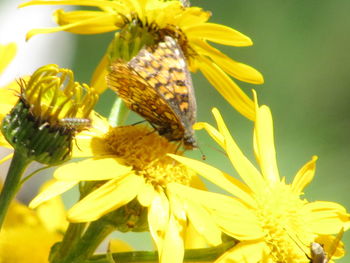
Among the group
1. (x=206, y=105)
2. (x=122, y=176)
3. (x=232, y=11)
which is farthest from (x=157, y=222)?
(x=232, y=11)

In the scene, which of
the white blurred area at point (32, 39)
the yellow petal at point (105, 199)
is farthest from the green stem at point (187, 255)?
the white blurred area at point (32, 39)

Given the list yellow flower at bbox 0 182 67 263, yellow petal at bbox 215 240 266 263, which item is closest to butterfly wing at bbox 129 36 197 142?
yellow petal at bbox 215 240 266 263

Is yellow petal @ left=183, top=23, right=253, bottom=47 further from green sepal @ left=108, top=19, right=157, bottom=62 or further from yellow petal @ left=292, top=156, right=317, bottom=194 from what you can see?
yellow petal @ left=292, top=156, right=317, bottom=194

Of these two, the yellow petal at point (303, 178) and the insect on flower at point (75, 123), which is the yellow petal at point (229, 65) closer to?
the yellow petal at point (303, 178)

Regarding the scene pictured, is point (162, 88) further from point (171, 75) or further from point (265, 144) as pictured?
point (265, 144)

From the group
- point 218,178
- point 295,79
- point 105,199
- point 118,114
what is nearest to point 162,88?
point 118,114

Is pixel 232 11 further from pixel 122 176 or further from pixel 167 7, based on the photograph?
pixel 122 176
